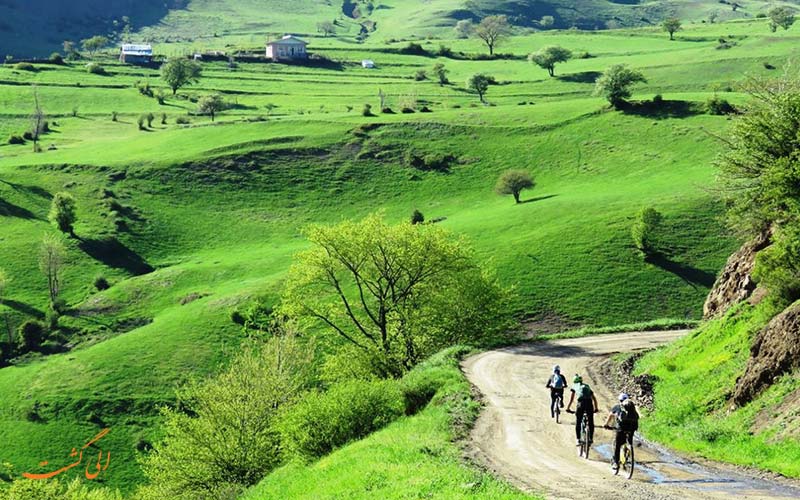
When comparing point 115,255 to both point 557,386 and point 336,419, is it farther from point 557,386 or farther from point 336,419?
point 557,386

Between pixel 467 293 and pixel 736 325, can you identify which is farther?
pixel 467 293

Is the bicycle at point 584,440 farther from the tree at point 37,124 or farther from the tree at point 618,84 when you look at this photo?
the tree at point 37,124

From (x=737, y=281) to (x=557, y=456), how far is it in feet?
72.0

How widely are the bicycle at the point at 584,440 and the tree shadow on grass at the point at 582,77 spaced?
165665 mm

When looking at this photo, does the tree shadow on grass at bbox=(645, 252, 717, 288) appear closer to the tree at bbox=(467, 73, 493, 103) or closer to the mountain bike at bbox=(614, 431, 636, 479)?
the mountain bike at bbox=(614, 431, 636, 479)

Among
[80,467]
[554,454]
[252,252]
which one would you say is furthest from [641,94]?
[554,454]

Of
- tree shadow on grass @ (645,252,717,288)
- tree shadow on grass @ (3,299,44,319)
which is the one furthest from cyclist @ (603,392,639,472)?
tree shadow on grass @ (3,299,44,319)

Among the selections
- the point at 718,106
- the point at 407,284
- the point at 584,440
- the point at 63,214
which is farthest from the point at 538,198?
the point at 584,440

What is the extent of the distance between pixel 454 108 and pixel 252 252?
7042 cm

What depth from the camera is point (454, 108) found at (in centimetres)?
16375

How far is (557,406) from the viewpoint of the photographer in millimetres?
34531

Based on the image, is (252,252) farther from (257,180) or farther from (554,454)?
(554,454)

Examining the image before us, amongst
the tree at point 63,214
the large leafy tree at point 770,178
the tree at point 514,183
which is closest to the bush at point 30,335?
the tree at point 63,214

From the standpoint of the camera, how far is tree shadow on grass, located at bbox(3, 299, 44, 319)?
8994cm
